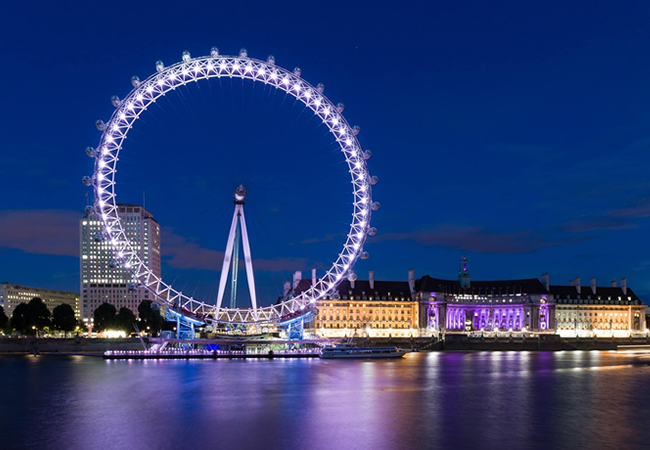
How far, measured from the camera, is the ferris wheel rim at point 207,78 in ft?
179

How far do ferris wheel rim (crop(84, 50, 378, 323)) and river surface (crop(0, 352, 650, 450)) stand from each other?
1007 cm

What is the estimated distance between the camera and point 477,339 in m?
111

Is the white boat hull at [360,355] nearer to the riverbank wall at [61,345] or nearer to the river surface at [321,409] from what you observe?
the river surface at [321,409]

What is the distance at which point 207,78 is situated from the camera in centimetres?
5531

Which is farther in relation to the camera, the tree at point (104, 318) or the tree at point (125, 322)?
the tree at point (125, 322)

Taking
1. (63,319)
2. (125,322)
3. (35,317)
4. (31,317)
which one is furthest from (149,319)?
(31,317)

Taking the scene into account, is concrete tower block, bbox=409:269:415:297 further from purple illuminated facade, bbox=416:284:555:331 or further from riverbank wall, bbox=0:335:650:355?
riverbank wall, bbox=0:335:650:355

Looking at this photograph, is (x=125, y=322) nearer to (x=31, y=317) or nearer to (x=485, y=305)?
(x=31, y=317)

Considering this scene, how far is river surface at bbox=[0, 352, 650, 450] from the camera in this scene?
27984 mm

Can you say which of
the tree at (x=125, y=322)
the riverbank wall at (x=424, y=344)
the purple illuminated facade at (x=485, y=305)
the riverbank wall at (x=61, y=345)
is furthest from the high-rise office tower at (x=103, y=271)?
the riverbank wall at (x=424, y=344)

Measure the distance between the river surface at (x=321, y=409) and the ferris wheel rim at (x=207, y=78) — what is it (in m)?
10.1

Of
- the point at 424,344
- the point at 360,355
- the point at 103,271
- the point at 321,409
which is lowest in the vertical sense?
the point at 424,344

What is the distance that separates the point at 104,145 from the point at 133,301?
122598 mm

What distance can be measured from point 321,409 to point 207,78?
98.6ft
